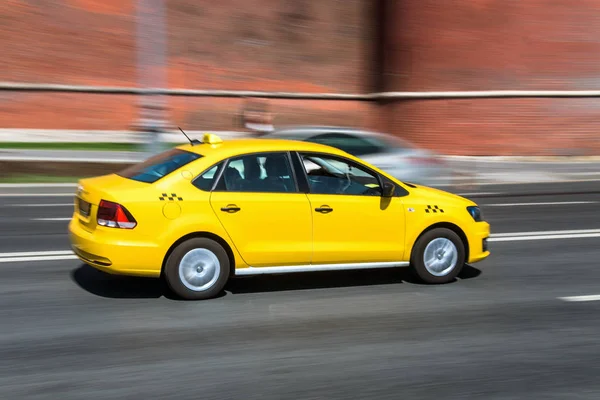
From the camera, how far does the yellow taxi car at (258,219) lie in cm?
674

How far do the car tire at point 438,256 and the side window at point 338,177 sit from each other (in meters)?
0.75

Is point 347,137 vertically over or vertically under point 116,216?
over

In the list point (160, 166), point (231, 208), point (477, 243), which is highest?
point (160, 166)

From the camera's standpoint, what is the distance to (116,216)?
6660 millimetres

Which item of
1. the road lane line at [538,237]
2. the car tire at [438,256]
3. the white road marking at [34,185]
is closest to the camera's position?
the car tire at [438,256]

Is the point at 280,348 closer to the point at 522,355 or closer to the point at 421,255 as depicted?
the point at 522,355

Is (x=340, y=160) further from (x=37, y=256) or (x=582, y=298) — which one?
(x=37, y=256)

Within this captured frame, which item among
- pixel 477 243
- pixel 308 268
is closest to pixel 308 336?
pixel 308 268

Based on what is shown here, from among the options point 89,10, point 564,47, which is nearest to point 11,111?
point 89,10

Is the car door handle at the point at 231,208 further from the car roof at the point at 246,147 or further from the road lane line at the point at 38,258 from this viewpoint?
the road lane line at the point at 38,258

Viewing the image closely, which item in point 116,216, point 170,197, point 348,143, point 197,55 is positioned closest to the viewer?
point 116,216

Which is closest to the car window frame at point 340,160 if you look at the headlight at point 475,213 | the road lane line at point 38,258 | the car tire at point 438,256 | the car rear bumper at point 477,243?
the car tire at point 438,256

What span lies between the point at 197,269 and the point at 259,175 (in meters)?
1.08

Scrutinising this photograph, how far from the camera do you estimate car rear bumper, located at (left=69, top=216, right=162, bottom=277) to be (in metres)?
6.67
